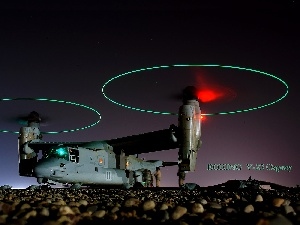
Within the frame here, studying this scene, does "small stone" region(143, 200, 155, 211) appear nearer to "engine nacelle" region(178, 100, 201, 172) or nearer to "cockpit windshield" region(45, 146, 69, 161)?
"engine nacelle" region(178, 100, 201, 172)

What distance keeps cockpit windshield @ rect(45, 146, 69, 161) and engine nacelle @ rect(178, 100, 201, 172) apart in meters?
5.98

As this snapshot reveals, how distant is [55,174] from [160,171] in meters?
14.8

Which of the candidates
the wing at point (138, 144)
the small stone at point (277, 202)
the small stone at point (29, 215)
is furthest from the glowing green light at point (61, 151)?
the small stone at point (277, 202)

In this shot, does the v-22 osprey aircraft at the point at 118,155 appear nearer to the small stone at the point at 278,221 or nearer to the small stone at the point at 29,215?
the small stone at the point at 29,215

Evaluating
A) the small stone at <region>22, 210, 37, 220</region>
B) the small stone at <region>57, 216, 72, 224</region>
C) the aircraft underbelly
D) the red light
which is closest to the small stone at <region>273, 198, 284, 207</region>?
the small stone at <region>57, 216, 72, 224</region>

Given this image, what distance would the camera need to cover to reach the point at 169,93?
17.0 meters

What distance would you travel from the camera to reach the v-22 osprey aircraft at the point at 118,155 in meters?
17.2

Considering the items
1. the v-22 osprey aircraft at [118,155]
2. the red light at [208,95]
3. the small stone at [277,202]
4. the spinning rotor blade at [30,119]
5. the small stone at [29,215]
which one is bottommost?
the small stone at [277,202]

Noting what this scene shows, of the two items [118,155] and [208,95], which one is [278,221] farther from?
[118,155]

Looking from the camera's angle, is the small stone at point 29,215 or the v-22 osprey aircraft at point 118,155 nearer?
the small stone at point 29,215

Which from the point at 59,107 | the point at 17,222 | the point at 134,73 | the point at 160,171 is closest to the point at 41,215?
the point at 17,222

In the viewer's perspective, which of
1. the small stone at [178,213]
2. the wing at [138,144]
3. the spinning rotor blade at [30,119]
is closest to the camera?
the small stone at [178,213]

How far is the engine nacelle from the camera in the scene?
17.1m

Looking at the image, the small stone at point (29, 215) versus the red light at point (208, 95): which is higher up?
the red light at point (208, 95)
